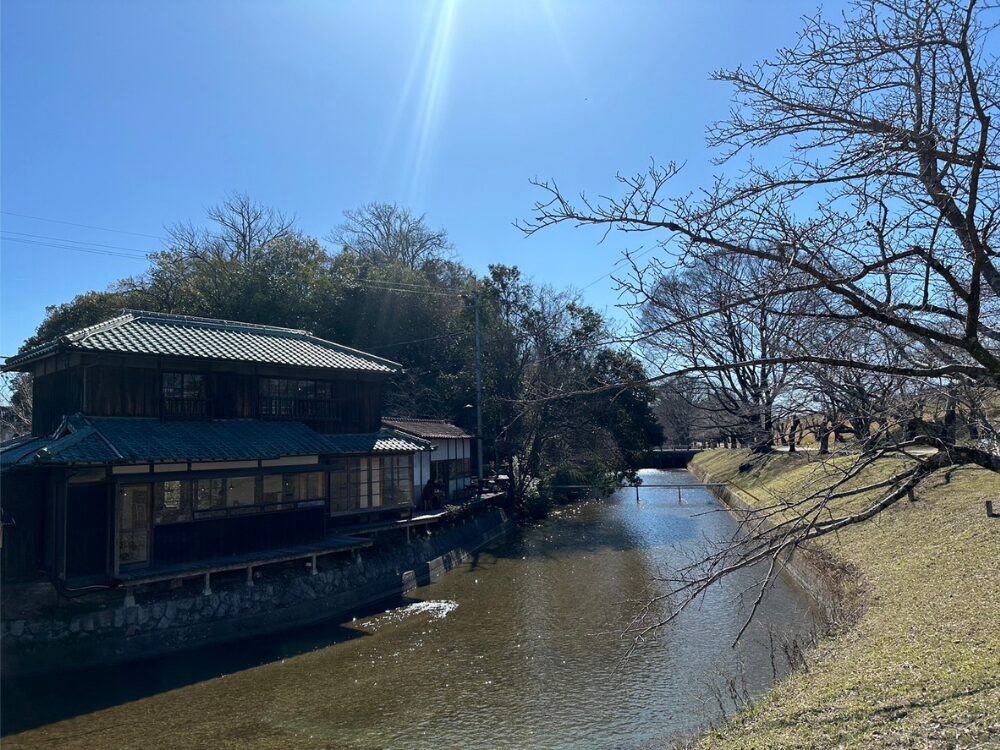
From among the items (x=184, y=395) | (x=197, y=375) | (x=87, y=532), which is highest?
(x=197, y=375)

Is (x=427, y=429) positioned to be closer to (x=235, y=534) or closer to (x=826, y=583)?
(x=235, y=534)

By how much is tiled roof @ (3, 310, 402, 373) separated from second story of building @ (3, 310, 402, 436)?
0.03 meters

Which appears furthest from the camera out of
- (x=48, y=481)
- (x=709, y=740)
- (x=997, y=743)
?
(x=48, y=481)

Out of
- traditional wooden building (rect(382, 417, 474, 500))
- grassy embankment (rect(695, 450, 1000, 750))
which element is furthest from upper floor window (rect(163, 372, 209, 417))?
grassy embankment (rect(695, 450, 1000, 750))

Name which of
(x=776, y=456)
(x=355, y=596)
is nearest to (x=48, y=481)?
(x=355, y=596)

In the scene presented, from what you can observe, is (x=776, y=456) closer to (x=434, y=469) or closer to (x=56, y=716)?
(x=434, y=469)

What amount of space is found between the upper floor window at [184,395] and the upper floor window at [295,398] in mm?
1743

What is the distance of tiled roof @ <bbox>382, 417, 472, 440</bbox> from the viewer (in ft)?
82.5

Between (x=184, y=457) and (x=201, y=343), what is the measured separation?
13.4ft

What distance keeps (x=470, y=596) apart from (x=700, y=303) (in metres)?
14.0

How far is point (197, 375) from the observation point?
17.3m

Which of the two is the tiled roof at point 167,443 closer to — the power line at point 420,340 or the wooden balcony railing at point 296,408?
the wooden balcony railing at point 296,408

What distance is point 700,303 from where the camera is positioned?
5.82 m

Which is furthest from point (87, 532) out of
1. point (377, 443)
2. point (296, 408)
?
point (377, 443)
